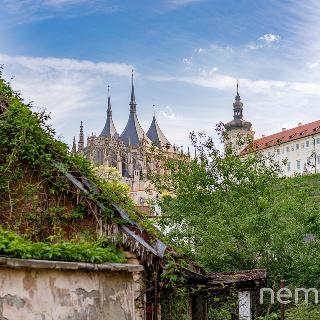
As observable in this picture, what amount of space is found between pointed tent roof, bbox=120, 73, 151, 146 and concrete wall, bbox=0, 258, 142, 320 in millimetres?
118478

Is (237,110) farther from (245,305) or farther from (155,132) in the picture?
(245,305)

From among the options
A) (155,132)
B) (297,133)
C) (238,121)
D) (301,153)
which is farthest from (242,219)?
(155,132)

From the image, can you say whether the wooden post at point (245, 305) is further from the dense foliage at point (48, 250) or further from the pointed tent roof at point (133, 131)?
the pointed tent roof at point (133, 131)

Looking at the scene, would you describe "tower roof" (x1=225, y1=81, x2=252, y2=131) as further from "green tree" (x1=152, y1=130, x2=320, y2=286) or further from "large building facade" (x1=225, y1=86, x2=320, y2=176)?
"green tree" (x1=152, y1=130, x2=320, y2=286)

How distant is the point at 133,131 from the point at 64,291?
4992 inches

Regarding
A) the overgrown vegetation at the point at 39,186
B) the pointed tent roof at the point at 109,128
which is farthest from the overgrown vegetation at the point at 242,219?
the pointed tent roof at the point at 109,128

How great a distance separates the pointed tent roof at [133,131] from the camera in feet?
427

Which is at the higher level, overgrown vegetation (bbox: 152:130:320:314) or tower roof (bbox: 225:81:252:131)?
tower roof (bbox: 225:81:252:131)

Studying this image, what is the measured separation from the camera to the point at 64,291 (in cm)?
714

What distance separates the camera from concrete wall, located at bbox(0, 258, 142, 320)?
6.45m

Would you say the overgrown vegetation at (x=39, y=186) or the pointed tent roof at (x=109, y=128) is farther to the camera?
the pointed tent roof at (x=109, y=128)

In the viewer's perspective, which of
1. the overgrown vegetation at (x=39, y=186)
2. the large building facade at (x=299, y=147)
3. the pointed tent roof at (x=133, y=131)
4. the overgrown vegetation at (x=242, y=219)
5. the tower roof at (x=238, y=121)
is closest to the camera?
the overgrown vegetation at (x=39, y=186)

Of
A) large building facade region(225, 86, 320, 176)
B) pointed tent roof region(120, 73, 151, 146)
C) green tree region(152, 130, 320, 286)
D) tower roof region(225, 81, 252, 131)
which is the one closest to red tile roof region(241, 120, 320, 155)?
large building facade region(225, 86, 320, 176)

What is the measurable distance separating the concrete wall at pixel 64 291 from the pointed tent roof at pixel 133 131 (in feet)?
389
